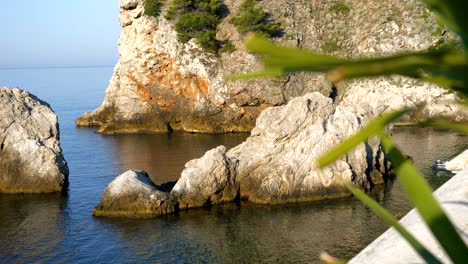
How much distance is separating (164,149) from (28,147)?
46.0 feet

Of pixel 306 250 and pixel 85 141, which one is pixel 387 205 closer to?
pixel 306 250

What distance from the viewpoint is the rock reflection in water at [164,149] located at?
39.5 metres

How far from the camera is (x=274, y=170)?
31.3 m

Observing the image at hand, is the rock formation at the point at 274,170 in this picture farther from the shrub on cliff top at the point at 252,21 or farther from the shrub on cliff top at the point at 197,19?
the shrub on cliff top at the point at 197,19

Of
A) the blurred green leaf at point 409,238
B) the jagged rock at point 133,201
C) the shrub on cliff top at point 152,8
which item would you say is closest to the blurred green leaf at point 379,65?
the blurred green leaf at point 409,238

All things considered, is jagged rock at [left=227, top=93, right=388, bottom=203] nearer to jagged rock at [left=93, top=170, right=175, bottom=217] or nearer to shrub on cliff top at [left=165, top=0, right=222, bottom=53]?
jagged rock at [left=93, top=170, right=175, bottom=217]

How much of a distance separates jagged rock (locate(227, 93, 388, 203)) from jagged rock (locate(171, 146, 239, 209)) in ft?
2.80

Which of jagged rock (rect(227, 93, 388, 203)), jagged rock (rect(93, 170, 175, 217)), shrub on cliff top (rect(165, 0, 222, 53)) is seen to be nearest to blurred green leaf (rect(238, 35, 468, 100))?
jagged rock (rect(93, 170, 175, 217))

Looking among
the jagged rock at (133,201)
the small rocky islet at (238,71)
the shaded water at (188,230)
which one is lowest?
the shaded water at (188,230)

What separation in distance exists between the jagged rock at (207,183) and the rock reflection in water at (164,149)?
5.79 meters

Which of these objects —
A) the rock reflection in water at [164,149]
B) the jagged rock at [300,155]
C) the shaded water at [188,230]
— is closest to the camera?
the shaded water at [188,230]

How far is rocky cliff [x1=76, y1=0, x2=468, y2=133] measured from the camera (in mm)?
58219

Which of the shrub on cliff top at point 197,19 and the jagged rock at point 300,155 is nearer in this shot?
the jagged rock at point 300,155

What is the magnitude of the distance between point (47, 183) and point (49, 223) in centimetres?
775
